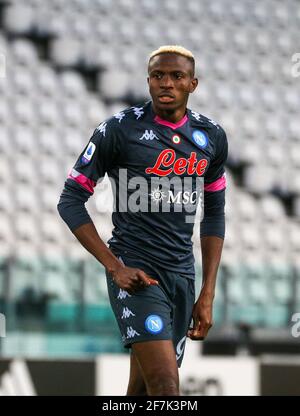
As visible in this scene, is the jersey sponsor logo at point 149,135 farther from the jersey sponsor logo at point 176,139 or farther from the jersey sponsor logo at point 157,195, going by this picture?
the jersey sponsor logo at point 157,195

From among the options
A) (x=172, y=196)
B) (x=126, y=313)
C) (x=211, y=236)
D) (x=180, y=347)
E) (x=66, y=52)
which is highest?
(x=66, y=52)

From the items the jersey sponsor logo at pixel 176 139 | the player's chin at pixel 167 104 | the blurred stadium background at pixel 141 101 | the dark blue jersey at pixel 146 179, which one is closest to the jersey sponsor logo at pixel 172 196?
the dark blue jersey at pixel 146 179

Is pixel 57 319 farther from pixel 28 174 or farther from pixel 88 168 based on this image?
pixel 88 168

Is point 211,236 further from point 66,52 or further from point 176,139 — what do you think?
point 66,52

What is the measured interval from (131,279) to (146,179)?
39 cm

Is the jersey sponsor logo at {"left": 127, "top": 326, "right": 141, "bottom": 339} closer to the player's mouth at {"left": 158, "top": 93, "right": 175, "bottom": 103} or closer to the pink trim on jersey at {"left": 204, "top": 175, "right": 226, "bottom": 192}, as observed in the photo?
the pink trim on jersey at {"left": 204, "top": 175, "right": 226, "bottom": 192}

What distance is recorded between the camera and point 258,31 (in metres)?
11.5

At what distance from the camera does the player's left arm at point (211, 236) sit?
3.44 meters

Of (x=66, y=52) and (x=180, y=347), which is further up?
(x=66, y=52)

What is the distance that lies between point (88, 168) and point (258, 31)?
28.1ft

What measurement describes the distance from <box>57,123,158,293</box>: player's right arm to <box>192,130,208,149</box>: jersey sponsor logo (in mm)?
286

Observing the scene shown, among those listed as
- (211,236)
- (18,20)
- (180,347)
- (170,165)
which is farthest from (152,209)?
(18,20)

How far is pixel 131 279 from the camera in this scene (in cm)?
313

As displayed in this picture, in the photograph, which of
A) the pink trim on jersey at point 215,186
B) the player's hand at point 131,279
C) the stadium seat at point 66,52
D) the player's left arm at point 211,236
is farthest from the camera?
the stadium seat at point 66,52
